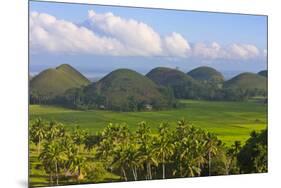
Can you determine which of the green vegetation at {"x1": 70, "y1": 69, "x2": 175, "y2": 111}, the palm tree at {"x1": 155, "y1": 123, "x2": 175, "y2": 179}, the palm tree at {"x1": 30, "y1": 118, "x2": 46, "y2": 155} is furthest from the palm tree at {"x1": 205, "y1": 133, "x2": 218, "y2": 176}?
the palm tree at {"x1": 30, "y1": 118, "x2": 46, "y2": 155}

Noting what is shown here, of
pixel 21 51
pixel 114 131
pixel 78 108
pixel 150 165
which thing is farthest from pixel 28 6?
pixel 150 165

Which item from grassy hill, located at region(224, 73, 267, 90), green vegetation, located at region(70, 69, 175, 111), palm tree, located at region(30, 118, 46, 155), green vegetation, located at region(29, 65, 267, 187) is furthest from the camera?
grassy hill, located at region(224, 73, 267, 90)

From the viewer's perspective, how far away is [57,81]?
15.9 feet

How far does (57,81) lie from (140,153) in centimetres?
105

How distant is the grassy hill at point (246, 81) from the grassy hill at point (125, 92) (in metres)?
0.73

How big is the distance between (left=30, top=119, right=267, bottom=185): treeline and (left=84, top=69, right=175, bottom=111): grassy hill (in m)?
0.20

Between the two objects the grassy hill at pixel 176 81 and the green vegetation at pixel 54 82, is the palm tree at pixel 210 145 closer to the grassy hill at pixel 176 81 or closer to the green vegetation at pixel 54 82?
the grassy hill at pixel 176 81

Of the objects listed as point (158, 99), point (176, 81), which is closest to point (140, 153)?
point (158, 99)

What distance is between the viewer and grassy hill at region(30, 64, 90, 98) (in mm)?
4762

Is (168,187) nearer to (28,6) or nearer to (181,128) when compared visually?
(181,128)

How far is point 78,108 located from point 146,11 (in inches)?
45.0

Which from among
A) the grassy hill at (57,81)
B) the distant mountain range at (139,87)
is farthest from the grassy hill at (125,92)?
the grassy hill at (57,81)

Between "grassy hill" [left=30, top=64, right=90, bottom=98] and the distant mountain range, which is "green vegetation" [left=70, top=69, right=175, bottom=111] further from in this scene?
"grassy hill" [left=30, top=64, right=90, bottom=98]

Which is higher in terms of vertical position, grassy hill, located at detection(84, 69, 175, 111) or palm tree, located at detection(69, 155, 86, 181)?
grassy hill, located at detection(84, 69, 175, 111)
